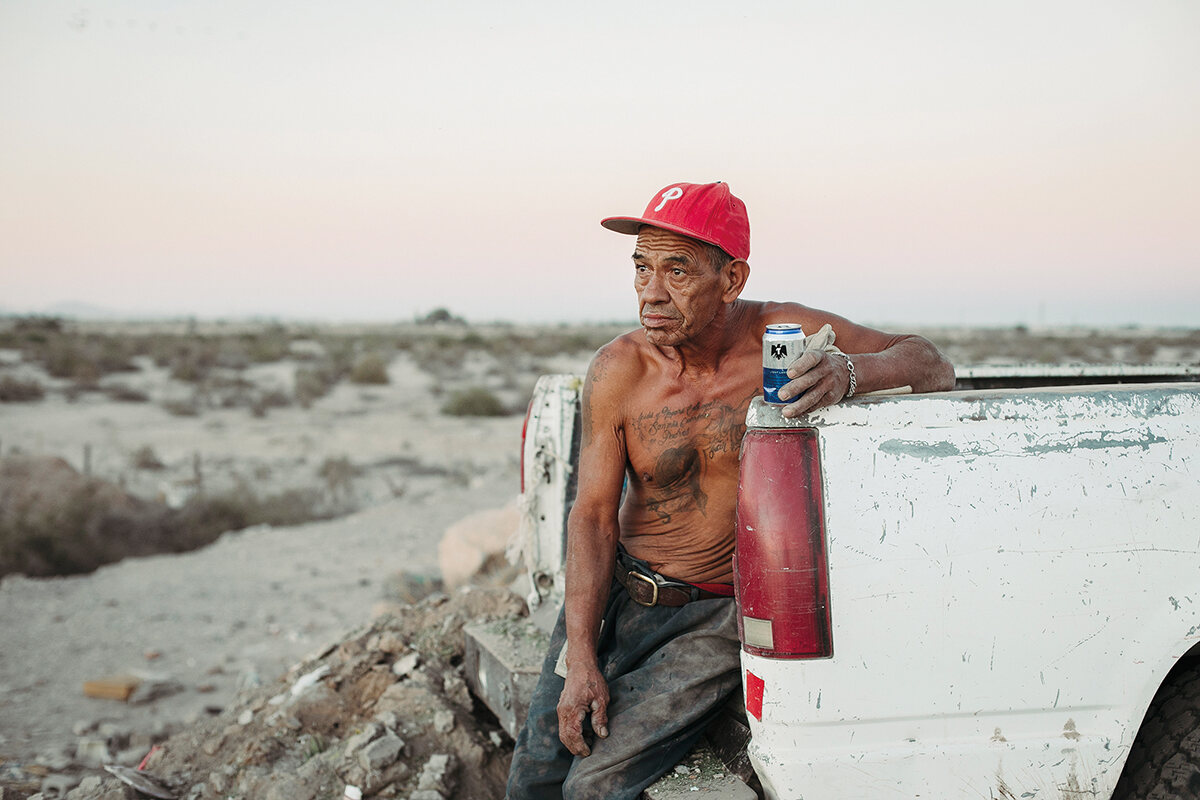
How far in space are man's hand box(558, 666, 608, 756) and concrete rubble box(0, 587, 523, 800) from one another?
944mm

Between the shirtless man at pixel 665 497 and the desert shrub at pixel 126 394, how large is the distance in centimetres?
2016

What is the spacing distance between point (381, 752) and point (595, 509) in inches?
54.2

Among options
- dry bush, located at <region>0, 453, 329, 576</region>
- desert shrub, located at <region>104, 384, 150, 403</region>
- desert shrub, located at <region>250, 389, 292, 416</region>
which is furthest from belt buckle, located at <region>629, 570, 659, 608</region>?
desert shrub, located at <region>104, 384, 150, 403</region>

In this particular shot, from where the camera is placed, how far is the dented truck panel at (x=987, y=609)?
1850 millimetres

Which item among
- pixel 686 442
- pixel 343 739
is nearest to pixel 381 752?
pixel 343 739

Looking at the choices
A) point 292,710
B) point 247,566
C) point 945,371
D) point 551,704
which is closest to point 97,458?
point 247,566

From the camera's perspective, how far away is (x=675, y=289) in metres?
2.71

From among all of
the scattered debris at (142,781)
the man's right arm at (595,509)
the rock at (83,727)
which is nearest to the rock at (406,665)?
the scattered debris at (142,781)

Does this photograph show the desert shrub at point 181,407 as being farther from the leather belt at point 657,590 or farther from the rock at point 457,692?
the leather belt at point 657,590

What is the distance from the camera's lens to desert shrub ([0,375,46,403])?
18844 millimetres

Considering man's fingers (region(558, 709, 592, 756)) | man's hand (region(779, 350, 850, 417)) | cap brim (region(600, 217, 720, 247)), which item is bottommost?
man's fingers (region(558, 709, 592, 756))

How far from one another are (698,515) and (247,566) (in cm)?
618

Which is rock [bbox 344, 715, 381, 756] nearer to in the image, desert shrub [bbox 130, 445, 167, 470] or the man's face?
the man's face

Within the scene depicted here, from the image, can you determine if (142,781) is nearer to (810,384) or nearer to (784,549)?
(784,549)
